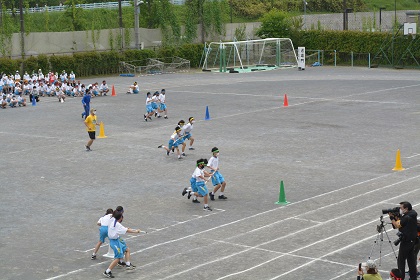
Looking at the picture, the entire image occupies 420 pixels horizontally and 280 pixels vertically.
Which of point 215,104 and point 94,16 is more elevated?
point 94,16

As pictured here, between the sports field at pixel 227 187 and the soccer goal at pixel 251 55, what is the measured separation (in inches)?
799

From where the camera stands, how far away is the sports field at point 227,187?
17.6 meters

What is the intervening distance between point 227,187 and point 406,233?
9568 millimetres

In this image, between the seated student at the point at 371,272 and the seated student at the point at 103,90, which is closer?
the seated student at the point at 371,272

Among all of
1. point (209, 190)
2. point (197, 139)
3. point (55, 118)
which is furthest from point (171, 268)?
point (55, 118)

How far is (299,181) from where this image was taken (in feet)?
82.2

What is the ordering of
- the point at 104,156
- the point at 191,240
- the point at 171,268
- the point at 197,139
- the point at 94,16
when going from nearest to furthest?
1. the point at 171,268
2. the point at 191,240
3. the point at 104,156
4. the point at 197,139
5. the point at 94,16

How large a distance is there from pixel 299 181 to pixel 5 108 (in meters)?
25.9

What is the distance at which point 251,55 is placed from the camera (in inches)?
2685

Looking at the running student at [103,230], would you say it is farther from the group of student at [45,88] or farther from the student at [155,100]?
the group of student at [45,88]

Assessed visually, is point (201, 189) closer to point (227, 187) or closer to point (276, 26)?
point (227, 187)

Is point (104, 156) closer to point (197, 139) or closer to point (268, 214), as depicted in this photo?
point (197, 139)

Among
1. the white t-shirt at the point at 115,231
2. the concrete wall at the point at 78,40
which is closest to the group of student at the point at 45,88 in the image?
the concrete wall at the point at 78,40

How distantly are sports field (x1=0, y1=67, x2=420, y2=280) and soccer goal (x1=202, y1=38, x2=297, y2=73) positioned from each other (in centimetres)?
2028
